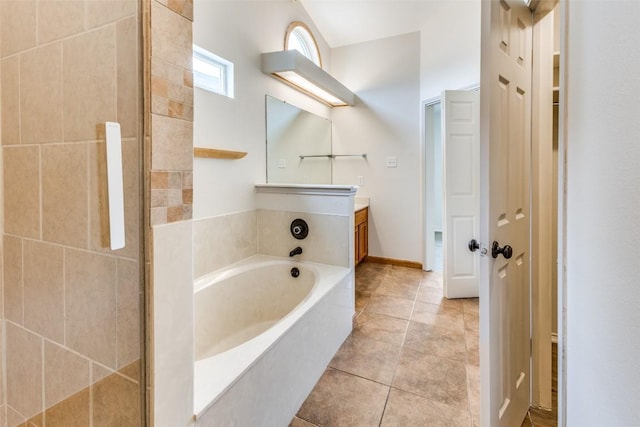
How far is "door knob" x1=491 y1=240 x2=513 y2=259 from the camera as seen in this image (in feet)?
3.72

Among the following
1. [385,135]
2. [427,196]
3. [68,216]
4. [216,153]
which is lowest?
[68,216]

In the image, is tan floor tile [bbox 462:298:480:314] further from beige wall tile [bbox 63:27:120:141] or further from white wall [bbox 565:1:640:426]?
beige wall tile [bbox 63:27:120:141]

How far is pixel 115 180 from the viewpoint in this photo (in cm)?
62

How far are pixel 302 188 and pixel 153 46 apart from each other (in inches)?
70.4

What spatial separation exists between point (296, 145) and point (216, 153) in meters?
1.31

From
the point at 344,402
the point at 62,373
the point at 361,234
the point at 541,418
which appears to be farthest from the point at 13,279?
the point at 361,234

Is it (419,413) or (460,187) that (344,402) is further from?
(460,187)

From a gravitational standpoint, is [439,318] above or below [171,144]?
below

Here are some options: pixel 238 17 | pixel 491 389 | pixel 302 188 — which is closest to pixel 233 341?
pixel 302 188

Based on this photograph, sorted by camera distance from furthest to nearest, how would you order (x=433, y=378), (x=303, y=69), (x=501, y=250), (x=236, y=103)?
(x=303, y=69) → (x=236, y=103) → (x=433, y=378) → (x=501, y=250)

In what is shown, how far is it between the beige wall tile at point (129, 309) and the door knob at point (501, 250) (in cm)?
118

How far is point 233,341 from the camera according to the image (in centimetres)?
204

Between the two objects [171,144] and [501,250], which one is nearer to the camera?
[171,144]

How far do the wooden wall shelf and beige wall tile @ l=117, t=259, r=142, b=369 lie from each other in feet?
4.45
